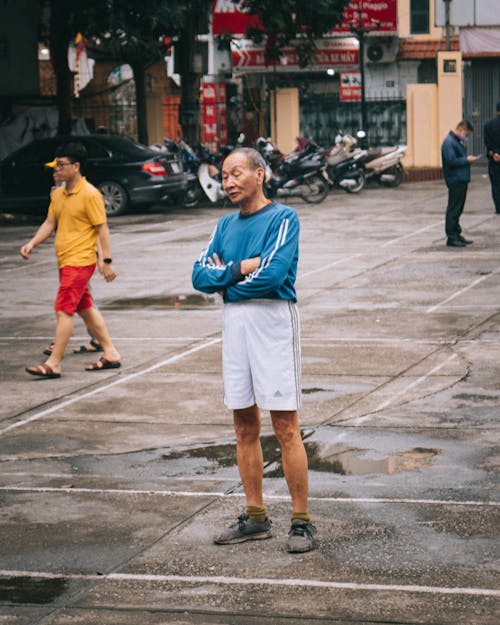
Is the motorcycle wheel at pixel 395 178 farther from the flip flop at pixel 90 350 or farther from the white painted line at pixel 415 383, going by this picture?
the white painted line at pixel 415 383

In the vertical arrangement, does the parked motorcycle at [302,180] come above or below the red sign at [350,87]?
below

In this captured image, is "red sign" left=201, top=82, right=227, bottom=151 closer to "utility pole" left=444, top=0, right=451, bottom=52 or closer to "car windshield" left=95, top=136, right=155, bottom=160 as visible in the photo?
"utility pole" left=444, top=0, right=451, bottom=52

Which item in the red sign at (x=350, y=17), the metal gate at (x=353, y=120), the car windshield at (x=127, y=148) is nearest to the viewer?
the car windshield at (x=127, y=148)

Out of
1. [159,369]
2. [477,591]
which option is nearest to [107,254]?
[159,369]

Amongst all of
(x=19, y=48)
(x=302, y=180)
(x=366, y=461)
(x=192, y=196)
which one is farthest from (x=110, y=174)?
(x=366, y=461)

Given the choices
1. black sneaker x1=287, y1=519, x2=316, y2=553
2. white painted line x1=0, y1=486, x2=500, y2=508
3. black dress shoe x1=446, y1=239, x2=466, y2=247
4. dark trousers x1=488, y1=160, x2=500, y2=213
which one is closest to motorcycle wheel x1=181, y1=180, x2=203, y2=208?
dark trousers x1=488, y1=160, x2=500, y2=213

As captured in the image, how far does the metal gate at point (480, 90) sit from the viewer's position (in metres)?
40.5

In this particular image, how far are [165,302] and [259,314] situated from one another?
8.55 metres

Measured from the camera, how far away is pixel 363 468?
758cm

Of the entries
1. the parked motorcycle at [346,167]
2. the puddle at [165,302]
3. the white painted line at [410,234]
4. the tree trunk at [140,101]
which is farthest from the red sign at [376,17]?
the puddle at [165,302]

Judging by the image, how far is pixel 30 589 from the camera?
225 inches

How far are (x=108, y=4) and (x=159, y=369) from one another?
18990mm

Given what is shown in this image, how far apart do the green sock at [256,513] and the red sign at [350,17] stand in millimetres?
31786

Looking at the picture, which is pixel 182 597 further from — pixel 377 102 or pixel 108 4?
pixel 377 102
